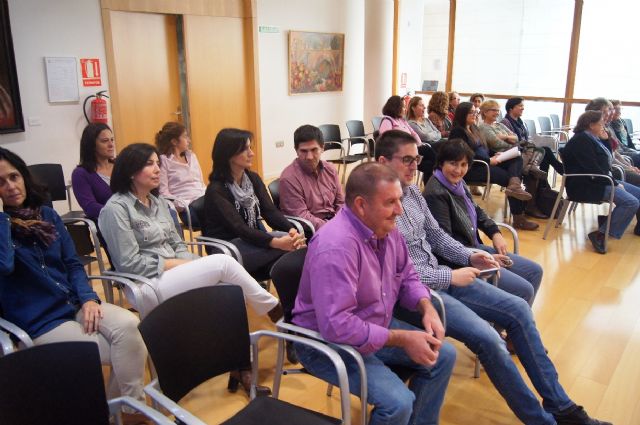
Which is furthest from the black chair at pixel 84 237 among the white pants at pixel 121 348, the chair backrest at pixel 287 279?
the chair backrest at pixel 287 279

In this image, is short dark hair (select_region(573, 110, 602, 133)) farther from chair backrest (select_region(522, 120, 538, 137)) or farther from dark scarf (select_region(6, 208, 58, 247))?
dark scarf (select_region(6, 208, 58, 247))

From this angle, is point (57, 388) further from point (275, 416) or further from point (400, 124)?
point (400, 124)

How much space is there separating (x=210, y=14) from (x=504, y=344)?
5418 mm

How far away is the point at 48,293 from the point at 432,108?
207 inches

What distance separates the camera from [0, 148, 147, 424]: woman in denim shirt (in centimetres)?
200

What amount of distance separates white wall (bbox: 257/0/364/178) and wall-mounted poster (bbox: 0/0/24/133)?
3186mm

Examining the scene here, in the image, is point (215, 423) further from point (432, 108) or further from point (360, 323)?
point (432, 108)

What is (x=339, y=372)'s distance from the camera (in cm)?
165

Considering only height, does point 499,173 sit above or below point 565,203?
above

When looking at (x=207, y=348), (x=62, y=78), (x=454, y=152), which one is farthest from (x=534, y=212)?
(x=62, y=78)

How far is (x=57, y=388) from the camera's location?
143 centimetres

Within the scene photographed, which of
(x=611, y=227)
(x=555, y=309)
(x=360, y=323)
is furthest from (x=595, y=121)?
(x=360, y=323)

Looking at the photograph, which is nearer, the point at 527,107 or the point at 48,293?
the point at 48,293

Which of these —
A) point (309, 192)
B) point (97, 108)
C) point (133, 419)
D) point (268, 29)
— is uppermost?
point (268, 29)
